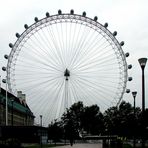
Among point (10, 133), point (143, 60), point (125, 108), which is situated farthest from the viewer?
point (125, 108)

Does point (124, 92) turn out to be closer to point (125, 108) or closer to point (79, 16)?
→ point (79, 16)

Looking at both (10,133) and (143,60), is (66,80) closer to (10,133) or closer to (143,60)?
(10,133)

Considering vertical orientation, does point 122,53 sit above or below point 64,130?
above

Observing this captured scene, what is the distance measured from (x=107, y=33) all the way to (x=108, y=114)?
124 meters

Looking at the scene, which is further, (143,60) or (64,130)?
(64,130)

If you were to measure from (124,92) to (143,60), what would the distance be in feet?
104

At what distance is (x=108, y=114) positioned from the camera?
7165 inches

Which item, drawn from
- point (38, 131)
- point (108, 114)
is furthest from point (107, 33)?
point (108, 114)

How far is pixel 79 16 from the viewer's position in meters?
60.8

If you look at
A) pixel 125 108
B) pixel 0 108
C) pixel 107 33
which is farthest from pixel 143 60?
pixel 125 108

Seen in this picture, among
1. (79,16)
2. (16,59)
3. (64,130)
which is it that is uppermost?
(79,16)

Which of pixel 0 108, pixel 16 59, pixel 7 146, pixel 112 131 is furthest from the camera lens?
pixel 0 108

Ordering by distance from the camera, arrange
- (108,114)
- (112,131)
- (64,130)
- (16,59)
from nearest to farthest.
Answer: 1. (16,59)
2. (112,131)
3. (108,114)
4. (64,130)

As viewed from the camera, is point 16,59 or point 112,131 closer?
point 16,59
